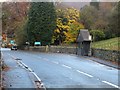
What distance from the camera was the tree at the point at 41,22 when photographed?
81.7 m

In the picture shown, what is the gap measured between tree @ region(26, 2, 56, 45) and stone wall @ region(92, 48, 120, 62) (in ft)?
122

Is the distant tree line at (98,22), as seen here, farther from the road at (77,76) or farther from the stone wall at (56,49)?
the road at (77,76)

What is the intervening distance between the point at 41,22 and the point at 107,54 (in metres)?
46.8

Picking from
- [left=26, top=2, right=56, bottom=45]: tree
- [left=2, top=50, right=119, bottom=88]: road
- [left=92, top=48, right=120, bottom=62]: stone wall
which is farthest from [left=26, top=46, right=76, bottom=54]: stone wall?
[left=2, top=50, right=119, bottom=88]: road

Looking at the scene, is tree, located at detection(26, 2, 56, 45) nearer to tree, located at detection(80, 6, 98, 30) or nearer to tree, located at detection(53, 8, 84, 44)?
tree, located at detection(53, 8, 84, 44)

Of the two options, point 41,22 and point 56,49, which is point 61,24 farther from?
point 56,49

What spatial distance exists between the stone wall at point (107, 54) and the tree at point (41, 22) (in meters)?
37.1

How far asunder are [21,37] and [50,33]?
14052mm

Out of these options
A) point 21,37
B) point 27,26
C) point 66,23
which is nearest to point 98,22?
point 66,23

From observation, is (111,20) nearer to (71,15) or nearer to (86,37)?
(86,37)

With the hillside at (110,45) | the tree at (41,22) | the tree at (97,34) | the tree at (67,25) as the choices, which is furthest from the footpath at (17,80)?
the tree at (41,22)

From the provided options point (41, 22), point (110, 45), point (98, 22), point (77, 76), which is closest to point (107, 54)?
point (77, 76)

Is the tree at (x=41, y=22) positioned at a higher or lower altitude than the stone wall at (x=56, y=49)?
higher

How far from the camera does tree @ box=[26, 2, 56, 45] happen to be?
81675mm
